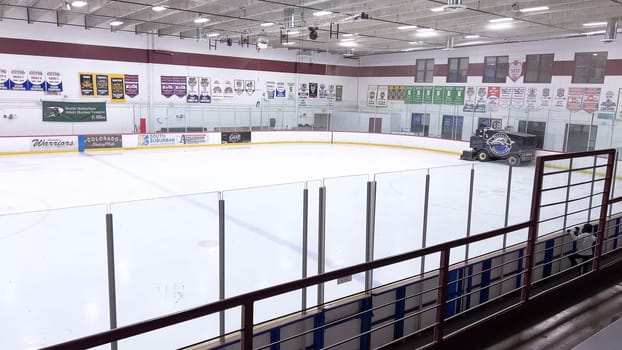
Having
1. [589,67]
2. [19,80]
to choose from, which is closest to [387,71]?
[589,67]

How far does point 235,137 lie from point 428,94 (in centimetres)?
1163

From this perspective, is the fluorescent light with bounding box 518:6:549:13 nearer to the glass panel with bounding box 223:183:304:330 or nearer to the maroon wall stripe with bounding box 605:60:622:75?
the maroon wall stripe with bounding box 605:60:622:75

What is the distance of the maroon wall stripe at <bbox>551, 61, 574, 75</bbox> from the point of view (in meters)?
21.7

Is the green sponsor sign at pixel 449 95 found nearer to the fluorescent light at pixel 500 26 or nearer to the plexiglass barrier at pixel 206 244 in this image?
the fluorescent light at pixel 500 26

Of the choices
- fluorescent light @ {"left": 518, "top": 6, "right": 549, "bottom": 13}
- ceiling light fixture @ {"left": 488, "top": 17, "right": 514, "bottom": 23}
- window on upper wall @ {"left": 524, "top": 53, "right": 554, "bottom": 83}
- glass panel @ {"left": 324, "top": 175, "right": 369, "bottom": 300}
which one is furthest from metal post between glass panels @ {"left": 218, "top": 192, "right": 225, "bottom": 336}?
window on upper wall @ {"left": 524, "top": 53, "right": 554, "bottom": 83}

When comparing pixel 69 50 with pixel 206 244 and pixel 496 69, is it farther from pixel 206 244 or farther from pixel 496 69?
pixel 496 69

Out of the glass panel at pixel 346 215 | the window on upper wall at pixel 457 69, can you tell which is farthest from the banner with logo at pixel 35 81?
the window on upper wall at pixel 457 69

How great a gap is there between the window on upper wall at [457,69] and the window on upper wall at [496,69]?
1154 mm

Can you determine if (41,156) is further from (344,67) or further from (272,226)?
(344,67)

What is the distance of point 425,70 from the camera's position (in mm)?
27953

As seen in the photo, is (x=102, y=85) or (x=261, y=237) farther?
(x=102, y=85)

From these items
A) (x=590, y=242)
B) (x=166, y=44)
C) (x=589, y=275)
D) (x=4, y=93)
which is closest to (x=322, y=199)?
(x=589, y=275)

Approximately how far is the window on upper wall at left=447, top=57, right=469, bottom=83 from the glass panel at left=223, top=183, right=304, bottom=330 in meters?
23.1

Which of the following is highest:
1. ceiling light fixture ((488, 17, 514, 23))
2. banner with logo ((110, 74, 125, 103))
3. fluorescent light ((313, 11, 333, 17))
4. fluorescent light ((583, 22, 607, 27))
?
fluorescent light ((583, 22, 607, 27))
